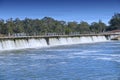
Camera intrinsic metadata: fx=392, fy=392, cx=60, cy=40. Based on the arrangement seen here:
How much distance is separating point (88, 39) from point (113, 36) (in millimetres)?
37487

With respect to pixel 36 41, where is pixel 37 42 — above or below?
below

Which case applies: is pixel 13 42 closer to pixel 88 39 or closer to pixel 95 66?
pixel 95 66

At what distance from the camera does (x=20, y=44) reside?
239 ft

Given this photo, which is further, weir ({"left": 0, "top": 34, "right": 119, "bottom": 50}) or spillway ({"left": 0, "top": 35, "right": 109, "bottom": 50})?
weir ({"left": 0, "top": 34, "right": 119, "bottom": 50})

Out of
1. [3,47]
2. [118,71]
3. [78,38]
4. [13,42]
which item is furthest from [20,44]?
[118,71]

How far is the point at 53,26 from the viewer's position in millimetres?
168375

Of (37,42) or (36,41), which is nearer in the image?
(36,41)

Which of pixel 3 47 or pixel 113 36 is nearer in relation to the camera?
pixel 3 47

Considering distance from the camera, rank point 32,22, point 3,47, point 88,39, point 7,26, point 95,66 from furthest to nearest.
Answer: point 32,22
point 7,26
point 88,39
point 3,47
point 95,66

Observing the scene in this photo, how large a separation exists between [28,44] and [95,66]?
42830mm

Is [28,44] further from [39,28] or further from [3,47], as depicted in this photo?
[39,28]

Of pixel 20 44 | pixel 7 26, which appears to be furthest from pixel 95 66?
pixel 7 26

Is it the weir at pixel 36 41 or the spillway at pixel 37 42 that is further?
the weir at pixel 36 41

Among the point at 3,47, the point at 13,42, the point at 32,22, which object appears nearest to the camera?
the point at 3,47
